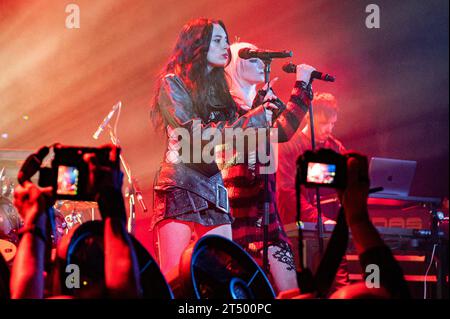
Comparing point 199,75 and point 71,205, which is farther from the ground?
point 199,75

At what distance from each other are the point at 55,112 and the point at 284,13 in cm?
207

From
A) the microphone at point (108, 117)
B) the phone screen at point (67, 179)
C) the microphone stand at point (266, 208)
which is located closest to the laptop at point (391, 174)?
the microphone stand at point (266, 208)

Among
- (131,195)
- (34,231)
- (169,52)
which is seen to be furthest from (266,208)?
(34,231)

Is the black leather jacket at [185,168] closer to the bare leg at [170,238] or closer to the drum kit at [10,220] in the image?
the bare leg at [170,238]

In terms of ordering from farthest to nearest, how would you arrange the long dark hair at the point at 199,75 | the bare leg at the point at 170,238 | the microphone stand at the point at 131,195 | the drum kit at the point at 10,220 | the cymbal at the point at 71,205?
the cymbal at the point at 71,205 → the drum kit at the point at 10,220 → the microphone stand at the point at 131,195 → the long dark hair at the point at 199,75 → the bare leg at the point at 170,238

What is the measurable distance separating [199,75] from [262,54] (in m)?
0.57

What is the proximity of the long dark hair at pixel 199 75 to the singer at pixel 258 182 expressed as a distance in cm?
13

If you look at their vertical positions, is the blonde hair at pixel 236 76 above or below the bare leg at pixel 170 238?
above

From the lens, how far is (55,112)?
502 cm

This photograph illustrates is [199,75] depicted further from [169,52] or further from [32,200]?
[32,200]

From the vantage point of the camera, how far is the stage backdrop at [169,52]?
15.4 ft

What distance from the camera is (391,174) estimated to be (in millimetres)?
4305

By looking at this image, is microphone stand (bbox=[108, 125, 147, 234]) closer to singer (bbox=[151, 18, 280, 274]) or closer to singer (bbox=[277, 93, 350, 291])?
singer (bbox=[151, 18, 280, 274])
